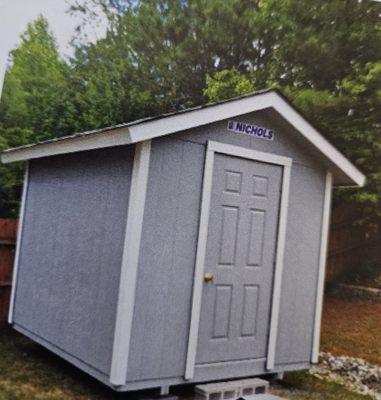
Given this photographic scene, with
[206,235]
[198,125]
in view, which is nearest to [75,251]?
[206,235]

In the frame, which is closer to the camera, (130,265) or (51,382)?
(130,265)

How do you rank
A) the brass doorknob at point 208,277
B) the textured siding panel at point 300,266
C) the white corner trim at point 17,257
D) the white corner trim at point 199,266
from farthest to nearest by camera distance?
the white corner trim at point 17,257, the textured siding panel at point 300,266, the brass doorknob at point 208,277, the white corner trim at point 199,266

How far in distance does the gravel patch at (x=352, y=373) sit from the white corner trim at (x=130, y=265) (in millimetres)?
2432

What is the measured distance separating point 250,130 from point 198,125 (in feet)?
2.27

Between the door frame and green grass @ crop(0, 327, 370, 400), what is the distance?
0.56m

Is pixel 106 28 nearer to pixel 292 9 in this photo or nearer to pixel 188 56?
pixel 188 56

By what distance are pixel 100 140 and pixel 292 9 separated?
236cm

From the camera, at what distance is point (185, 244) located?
4.55m

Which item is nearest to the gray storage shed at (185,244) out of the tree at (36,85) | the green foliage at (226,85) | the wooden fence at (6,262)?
the tree at (36,85)

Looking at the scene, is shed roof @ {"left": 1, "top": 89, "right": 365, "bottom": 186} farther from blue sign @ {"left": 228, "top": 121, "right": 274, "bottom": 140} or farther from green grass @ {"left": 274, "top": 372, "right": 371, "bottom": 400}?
green grass @ {"left": 274, "top": 372, "right": 371, "bottom": 400}

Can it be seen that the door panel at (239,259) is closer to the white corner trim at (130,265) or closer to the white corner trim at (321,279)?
the white corner trim at (321,279)

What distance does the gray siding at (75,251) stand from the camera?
4457 millimetres

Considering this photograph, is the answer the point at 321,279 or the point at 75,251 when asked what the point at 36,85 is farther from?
the point at 321,279

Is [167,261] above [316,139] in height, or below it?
below
